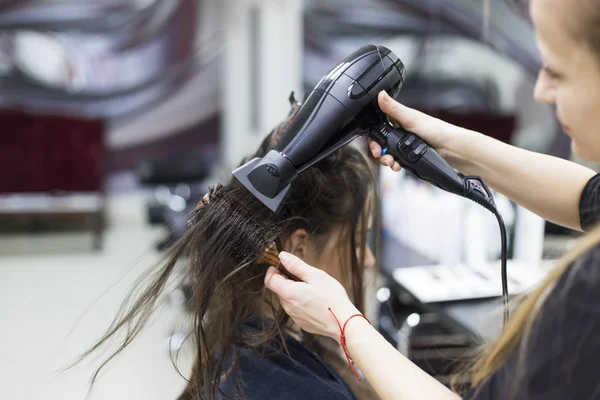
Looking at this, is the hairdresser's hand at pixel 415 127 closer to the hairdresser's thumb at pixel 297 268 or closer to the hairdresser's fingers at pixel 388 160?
the hairdresser's fingers at pixel 388 160

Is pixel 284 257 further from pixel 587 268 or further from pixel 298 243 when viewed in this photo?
pixel 587 268

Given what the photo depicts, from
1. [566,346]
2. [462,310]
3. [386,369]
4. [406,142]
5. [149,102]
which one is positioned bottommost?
[462,310]

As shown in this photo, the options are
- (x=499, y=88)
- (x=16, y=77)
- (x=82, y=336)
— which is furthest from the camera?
(x=16, y=77)

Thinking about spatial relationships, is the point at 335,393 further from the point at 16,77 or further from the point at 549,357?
the point at 16,77

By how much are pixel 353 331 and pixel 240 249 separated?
231 mm

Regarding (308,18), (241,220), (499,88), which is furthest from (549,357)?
(308,18)

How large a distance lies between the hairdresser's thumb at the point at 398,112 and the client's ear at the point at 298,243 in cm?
27

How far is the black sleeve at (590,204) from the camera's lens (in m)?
0.75

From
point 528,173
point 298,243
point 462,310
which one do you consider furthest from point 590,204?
point 462,310

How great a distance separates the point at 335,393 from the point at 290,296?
10.6 inches

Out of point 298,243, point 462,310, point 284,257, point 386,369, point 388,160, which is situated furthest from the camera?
point 462,310

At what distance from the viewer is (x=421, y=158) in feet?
2.45

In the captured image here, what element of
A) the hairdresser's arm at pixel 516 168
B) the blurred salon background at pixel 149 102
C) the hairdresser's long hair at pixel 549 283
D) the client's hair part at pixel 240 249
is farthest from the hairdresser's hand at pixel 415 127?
the blurred salon background at pixel 149 102

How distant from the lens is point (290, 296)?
25.8 inches
